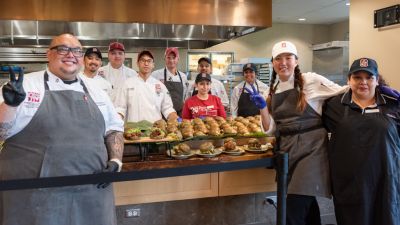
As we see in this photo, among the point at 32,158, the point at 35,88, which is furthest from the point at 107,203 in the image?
the point at 35,88

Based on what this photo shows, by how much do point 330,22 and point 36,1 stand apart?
7310mm

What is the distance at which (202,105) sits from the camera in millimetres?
3395

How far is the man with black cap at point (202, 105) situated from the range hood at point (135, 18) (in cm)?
65

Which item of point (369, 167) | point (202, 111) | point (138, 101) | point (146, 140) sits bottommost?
point (369, 167)

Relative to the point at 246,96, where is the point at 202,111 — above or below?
below

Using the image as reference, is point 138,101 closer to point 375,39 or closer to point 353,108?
point 353,108

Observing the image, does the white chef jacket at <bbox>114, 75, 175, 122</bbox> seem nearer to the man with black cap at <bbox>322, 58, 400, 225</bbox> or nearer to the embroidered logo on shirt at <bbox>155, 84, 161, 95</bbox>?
the embroidered logo on shirt at <bbox>155, 84, 161, 95</bbox>

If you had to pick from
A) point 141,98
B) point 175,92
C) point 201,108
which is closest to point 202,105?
point 201,108

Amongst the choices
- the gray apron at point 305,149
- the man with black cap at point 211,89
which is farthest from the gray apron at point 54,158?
the man with black cap at point 211,89

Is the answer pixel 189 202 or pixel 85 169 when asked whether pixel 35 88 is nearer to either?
pixel 85 169

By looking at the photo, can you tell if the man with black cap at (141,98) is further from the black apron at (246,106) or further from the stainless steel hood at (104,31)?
the black apron at (246,106)

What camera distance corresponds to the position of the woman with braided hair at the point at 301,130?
7.33ft

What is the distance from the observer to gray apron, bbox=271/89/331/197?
2227 mm

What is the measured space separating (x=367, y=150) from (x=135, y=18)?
2.40 metres
